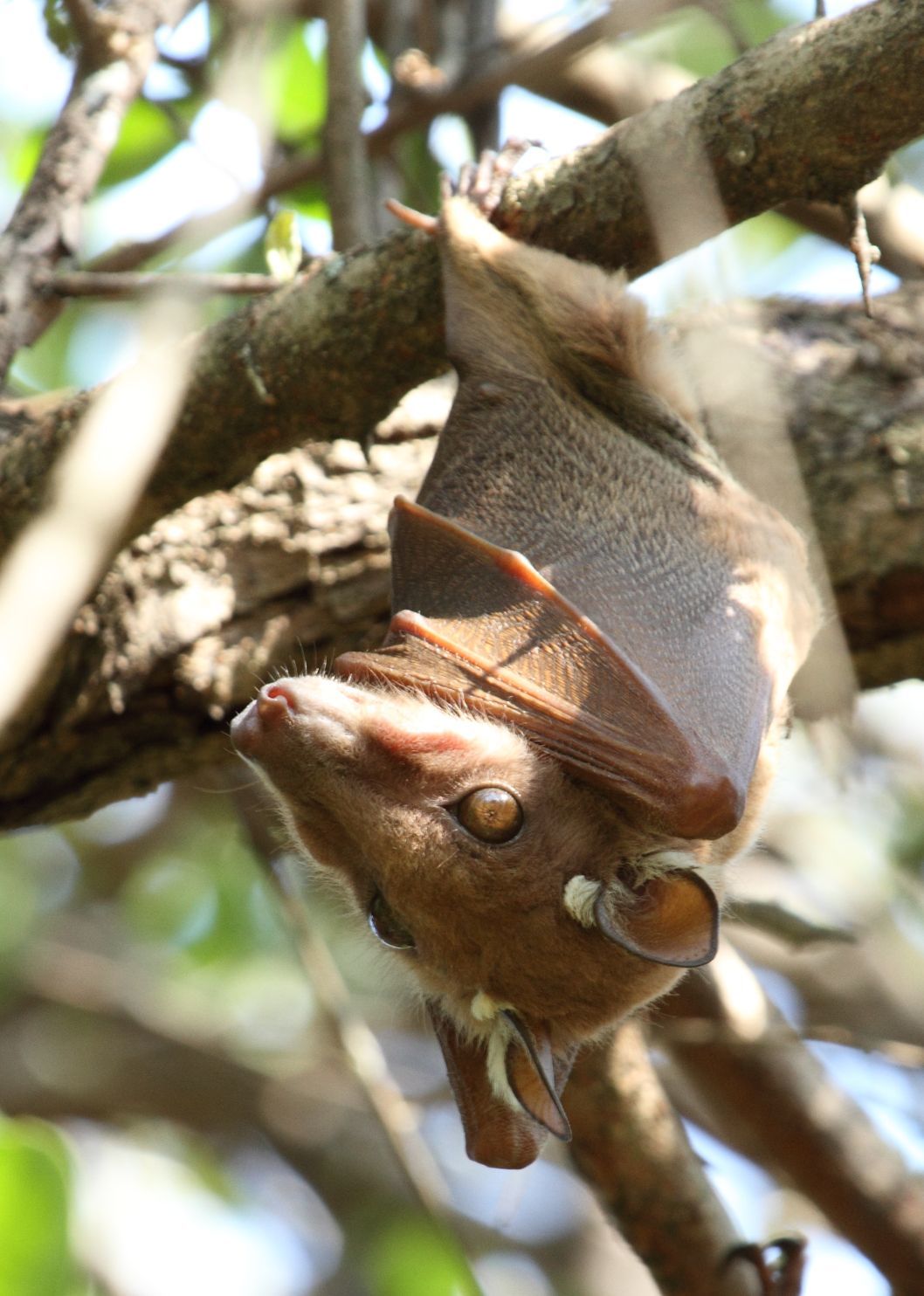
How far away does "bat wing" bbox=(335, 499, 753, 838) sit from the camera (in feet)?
12.6

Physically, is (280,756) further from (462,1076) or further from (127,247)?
(127,247)

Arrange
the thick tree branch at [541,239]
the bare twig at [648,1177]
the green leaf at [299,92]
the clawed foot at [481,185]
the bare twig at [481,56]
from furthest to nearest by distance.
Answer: the green leaf at [299,92]
the bare twig at [481,56]
the bare twig at [648,1177]
the clawed foot at [481,185]
the thick tree branch at [541,239]

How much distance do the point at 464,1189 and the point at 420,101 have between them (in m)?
7.00

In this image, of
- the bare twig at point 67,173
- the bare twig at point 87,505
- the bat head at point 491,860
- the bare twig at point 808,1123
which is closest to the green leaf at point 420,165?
the bare twig at point 67,173

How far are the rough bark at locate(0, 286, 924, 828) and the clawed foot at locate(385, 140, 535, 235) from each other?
4.06ft

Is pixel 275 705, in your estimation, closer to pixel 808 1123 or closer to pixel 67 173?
pixel 67 173

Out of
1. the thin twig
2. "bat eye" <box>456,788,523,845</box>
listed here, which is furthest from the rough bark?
"bat eye" <box>456,788,523,845</box>

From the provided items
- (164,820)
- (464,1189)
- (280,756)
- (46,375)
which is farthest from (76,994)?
(280,756)

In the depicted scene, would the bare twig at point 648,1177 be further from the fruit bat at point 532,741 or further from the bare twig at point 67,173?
the bare twig at point 67,173

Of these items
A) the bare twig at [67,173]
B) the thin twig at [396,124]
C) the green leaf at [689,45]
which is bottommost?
the green leaf at [689,45]

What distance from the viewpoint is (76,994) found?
8.80 m

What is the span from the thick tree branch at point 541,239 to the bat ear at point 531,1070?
6.74ft

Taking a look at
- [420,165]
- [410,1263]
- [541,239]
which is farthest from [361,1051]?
[420,165]

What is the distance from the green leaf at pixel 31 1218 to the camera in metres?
3.42
